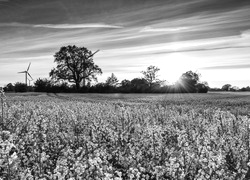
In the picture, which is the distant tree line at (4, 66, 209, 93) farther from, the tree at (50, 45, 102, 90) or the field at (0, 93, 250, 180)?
the field at (0, 93, 250, 180)

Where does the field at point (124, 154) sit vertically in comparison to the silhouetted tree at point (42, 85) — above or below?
below

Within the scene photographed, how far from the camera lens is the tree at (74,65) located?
8631cm

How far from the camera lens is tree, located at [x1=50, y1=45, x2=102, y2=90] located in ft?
283

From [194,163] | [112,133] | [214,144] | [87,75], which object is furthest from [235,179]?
[87,75]

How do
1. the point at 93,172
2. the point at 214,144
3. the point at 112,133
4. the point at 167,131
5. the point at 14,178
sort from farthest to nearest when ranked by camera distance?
the point at 167,131 → the point at 112,133 → the point at 214,144 → the point at 14,178 → the point at 93,172

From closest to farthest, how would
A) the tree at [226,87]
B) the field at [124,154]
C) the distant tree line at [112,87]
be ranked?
the field at [124,154] < the distant tree line at [112,87] < the tree at [226,87]

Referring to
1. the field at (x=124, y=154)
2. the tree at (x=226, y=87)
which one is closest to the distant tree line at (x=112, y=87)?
the tree at (x=226, y=87)

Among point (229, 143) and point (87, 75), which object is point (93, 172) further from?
point (87, 75)

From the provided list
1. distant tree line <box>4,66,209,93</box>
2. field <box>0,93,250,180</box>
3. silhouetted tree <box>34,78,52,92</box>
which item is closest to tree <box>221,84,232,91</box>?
distant tree line <box>4,66,209,93</box>

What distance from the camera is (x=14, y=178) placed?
370cm

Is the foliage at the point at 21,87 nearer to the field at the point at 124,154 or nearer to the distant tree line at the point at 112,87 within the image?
the distant tree line at the point at 112,87

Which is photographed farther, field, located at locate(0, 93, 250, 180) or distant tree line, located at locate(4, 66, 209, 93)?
distant tree line, located at locate(4, 66, 209, 93)

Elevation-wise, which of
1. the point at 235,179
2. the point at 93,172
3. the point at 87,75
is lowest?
the point at 235,179

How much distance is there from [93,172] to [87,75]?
84.5m
